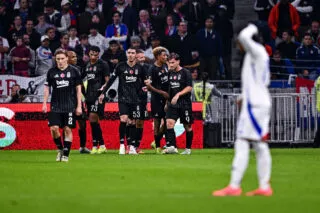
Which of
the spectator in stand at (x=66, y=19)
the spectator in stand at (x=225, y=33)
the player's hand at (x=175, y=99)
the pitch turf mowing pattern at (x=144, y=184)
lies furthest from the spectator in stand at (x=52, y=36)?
the player's hand at (x=175, y=99)

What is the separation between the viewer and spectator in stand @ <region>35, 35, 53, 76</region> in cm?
2964

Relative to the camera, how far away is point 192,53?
1222 inches

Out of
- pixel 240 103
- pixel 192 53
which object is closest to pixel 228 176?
pixel 240 103

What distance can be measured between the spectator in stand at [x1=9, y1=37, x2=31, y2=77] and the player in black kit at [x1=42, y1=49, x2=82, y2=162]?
8125 millimetres

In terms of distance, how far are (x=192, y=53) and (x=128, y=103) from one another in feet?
22.2

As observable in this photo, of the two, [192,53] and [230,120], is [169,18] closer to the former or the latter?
[192,53]

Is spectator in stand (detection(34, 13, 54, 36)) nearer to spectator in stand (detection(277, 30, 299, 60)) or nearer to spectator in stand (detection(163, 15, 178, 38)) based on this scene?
spectator in stand (detection(163, 15, 178, 38))

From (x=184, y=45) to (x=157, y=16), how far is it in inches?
70.4

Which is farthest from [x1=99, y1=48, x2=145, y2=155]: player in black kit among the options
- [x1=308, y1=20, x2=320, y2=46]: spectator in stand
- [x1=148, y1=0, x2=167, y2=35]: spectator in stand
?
[x1=308, y1=20, x2=320, y2=46]: spectator in stand

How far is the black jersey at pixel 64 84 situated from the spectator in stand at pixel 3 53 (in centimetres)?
847

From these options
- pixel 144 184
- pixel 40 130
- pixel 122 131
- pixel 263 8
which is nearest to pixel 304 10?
pixel 263 8

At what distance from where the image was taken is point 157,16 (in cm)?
3203

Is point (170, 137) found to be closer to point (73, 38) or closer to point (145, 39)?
point (145, 39)

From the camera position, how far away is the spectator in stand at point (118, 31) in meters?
31.4
